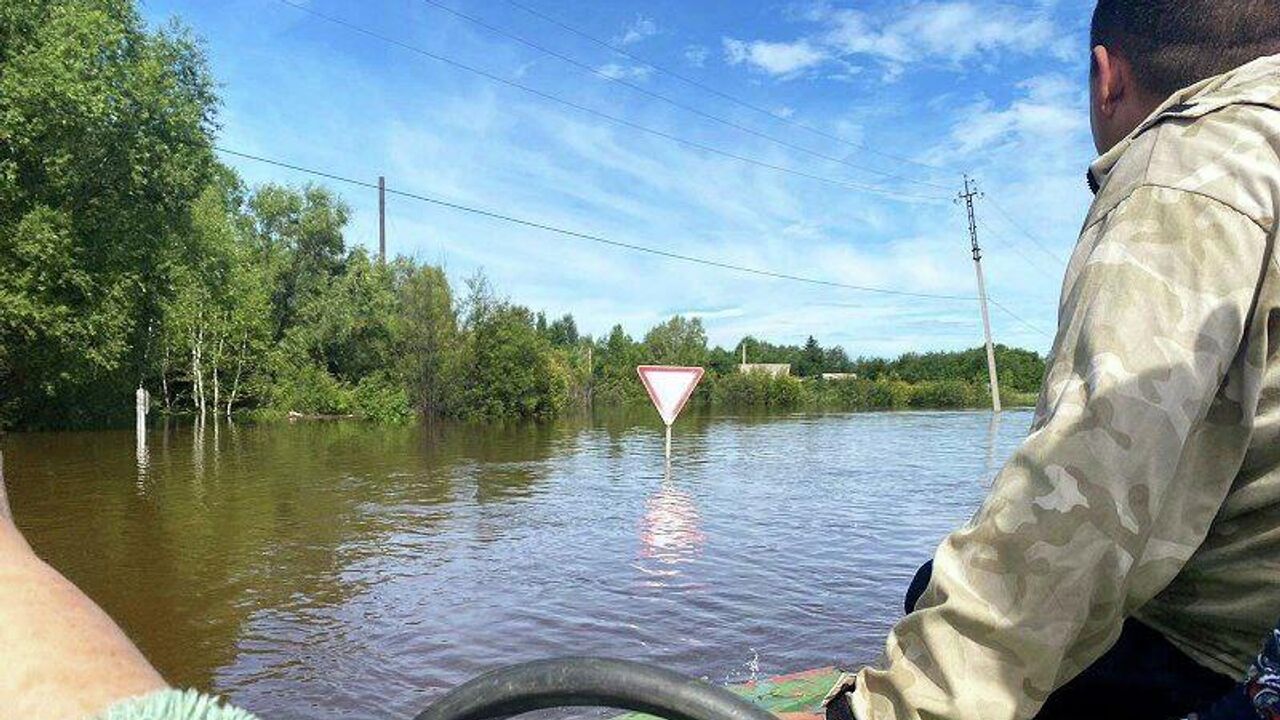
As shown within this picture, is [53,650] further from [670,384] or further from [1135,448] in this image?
[670,384]

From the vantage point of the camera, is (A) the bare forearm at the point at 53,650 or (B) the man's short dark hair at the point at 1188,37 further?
(B) the man's short dark hair at the point at 1188,37

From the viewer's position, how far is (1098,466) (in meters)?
1.10

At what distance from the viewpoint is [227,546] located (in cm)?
1062

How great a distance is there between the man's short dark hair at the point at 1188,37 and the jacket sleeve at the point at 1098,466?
1.23 feet

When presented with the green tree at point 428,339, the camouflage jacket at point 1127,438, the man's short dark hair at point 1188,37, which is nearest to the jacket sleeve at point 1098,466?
the camouflage jacket at point 1127,438

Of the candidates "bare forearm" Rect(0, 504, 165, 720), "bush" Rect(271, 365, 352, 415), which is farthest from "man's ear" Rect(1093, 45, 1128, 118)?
"bush" Rect(271, 365, 352, 415)

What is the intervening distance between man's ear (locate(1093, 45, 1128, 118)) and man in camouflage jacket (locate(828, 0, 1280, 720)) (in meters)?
0.24

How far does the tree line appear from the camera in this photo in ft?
83.6

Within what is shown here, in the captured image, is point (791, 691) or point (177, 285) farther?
point (177, 285)

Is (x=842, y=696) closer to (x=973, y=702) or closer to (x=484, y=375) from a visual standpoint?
(x=973, y=702)

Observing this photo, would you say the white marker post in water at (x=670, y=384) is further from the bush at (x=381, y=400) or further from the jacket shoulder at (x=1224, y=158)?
the bush at (x=381, y=400)

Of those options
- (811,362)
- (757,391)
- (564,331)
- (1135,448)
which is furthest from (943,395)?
(1135,448)

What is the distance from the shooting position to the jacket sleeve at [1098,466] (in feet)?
3.59

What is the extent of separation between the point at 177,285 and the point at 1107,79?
1369 inches
